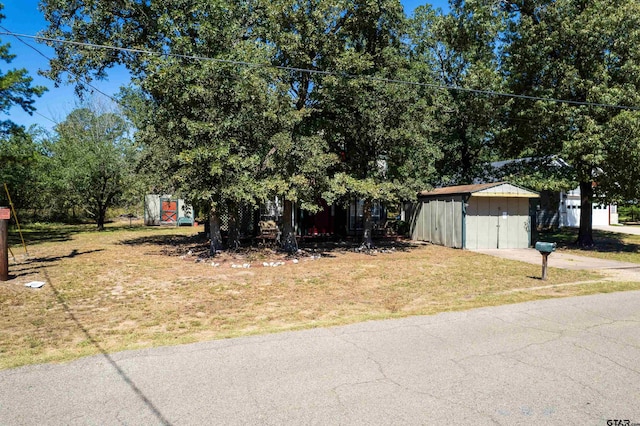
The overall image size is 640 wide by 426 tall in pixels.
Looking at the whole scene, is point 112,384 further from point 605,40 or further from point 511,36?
point 511,36

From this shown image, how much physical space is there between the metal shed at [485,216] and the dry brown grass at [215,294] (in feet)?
9.64

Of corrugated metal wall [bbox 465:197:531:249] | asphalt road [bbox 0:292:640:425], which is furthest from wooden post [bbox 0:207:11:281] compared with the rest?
corrugated metal wall [bbox 465:197:531:249]

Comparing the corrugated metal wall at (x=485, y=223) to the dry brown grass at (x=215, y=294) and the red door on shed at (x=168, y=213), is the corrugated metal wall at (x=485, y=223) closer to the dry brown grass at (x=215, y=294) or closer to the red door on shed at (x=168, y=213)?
the dry brown grass at (x=215, y=294)

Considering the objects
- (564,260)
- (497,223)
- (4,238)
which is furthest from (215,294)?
(497,223)

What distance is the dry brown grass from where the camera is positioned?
554 centimetres

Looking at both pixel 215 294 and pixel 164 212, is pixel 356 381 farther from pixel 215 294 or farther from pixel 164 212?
pixel 164 212

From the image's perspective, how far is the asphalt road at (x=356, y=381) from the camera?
331 centimetres

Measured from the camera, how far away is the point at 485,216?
16.6 m

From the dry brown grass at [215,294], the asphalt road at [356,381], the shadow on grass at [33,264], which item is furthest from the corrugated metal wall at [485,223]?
the shadow on grass at [33,264]

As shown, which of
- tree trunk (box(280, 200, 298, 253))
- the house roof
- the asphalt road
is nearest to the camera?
the asphalt road

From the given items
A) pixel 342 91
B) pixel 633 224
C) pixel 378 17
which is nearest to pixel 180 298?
pixel 342 91

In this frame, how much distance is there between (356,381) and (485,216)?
46.7 feet

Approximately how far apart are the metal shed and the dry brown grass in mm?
2938

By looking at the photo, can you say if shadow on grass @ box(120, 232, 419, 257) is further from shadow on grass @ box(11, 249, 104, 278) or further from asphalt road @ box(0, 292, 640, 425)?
asphalt road @ box(0, 292, 640, 425)
